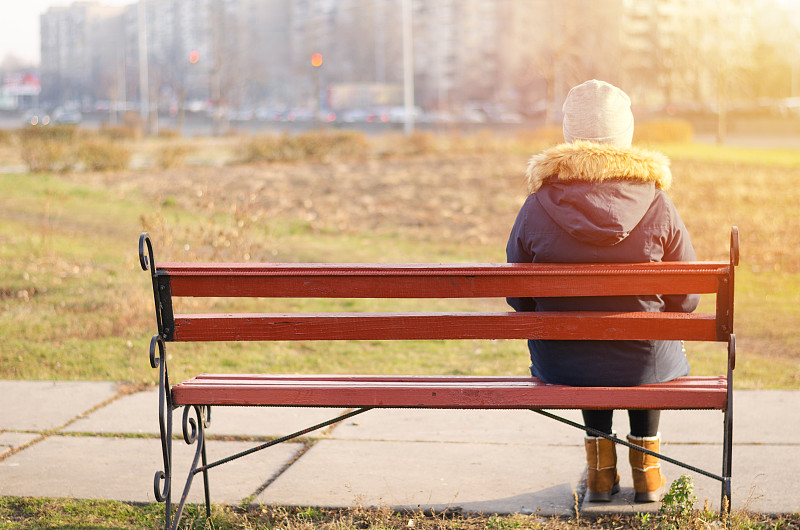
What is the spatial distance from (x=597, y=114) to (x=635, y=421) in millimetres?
1170

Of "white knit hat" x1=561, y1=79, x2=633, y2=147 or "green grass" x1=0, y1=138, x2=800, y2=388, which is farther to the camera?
"green grass" x1=0, y1=138, x2=800, y2=388

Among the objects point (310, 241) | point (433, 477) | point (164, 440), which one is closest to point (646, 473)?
point (433, 477)

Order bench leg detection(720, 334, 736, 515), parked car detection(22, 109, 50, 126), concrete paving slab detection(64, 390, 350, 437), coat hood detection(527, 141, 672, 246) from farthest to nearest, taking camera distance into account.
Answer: parked car detection(22, 109, 50, 126) → concrete paving slab detection(64, 390, 350, 437) → coat hood detection(527, 141, 672, 246) → bench leg detection(720, 334, 736, 515)

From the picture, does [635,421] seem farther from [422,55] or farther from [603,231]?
[422,55]

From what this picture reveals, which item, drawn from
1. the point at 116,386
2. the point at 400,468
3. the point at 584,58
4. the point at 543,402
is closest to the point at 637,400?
the point at 543,402

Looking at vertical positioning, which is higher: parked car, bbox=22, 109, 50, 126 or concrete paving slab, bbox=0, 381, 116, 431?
parked car, bbox=22, 109, 50, 126

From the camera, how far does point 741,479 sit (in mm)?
3895

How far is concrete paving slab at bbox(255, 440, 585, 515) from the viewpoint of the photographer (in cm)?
368

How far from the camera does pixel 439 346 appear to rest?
6977mm

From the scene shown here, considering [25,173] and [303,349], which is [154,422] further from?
[25,173]

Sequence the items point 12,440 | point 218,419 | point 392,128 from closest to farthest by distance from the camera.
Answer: point 12,440 < point 218,419 < point 392,128

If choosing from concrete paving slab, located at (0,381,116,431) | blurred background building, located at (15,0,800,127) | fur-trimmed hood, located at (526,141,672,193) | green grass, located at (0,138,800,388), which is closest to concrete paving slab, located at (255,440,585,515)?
fur-trimmed hood, located at (526,141,672,193)

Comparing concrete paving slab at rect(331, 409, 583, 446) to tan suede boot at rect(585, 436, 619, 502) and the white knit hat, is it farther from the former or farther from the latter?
the white knit hat

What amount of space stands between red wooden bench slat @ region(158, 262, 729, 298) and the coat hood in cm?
18
